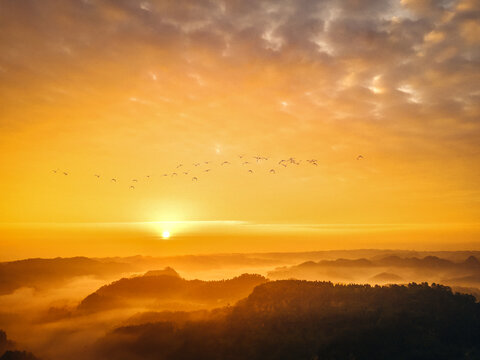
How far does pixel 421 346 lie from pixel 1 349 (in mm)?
207928

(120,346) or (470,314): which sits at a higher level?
(470,314)

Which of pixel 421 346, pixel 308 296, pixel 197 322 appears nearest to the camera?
pixel 421 346

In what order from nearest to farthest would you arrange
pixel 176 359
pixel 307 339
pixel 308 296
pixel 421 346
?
pixel 421 346 < pixel 307 339 < pixel 176 359 < pixel 308 296

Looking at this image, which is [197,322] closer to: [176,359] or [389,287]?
[176,359]

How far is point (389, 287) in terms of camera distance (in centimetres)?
17200

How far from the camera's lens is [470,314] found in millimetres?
144500

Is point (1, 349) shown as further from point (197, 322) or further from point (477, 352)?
point (477, 352)

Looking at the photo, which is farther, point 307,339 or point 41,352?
point 41,352

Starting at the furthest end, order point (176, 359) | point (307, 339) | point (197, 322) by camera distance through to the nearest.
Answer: point (197, 322) → point (176, 359) → point (307, 339)

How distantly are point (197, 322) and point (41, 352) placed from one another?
99131 millimetres

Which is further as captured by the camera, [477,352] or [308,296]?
[308,296]

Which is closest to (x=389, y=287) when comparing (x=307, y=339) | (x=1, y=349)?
(x=307, y=339)

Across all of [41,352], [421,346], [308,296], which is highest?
[308,296]

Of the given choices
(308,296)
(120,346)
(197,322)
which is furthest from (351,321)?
(120,346)
